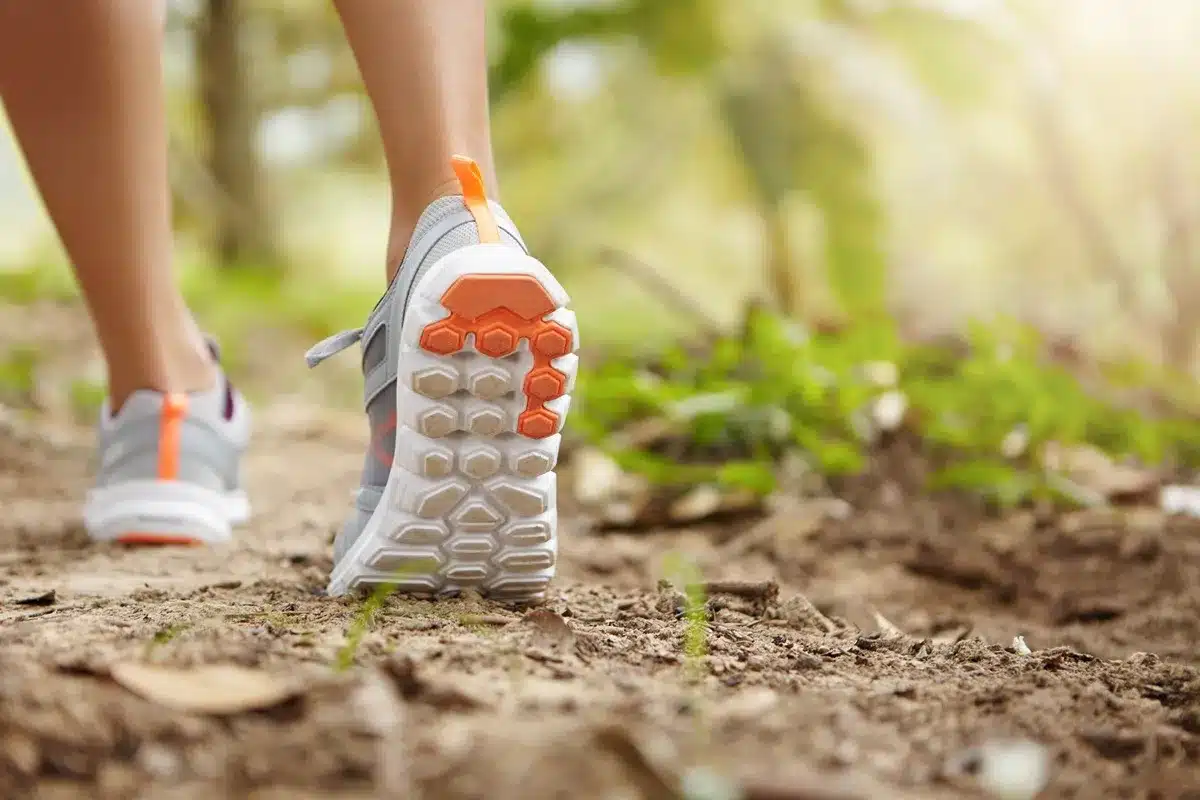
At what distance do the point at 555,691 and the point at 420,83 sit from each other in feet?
2.32

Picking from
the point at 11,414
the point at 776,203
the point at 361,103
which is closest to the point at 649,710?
the point at 11,414

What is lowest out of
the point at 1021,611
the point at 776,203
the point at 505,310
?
the point at 1021,611

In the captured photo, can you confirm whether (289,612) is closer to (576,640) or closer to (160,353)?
(576,640)

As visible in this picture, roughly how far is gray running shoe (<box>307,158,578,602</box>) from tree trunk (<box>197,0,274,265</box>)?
529cm

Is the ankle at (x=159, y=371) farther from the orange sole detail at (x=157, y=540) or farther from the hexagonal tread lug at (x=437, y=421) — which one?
the hexagonal tread lug at (x=437, y=421)

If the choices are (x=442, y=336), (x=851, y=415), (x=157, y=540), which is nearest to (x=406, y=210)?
(x=442, y=336)

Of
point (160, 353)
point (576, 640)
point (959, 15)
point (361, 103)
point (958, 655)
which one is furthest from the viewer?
point (361, 103)

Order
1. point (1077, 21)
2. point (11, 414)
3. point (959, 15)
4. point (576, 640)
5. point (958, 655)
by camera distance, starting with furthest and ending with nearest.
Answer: point (1077, 21) → point (959, 15) → point (11, 414) → point (958, 655) → point (576, 640)

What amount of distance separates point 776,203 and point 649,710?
193 inches

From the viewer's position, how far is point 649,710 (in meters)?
0.76

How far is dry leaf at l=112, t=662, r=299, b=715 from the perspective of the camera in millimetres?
724

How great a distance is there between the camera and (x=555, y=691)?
0.80 metres

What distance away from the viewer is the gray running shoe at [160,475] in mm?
1612

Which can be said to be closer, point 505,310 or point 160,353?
point 505,310
